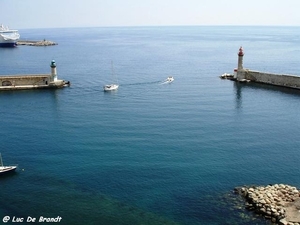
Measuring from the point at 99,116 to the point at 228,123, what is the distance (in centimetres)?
2040

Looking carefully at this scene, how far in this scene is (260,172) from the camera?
126 feet

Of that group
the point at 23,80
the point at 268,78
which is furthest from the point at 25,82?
the point at 268,78

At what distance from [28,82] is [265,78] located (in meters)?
53.8

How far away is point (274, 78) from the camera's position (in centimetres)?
8438

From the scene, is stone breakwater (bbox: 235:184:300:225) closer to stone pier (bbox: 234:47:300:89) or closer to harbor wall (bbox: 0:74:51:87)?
stone pier (bbox: 234:47:300:89)

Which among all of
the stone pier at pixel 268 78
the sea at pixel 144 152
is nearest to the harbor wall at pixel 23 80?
the sea at pixel 144 152

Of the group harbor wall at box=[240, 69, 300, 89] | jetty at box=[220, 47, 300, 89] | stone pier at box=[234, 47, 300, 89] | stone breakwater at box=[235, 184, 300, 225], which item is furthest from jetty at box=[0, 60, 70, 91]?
stone breakwater at box=[235, 184, 300, 225]

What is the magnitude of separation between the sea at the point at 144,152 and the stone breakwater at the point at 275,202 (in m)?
0.99

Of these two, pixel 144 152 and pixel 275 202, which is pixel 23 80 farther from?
pixel 275 202

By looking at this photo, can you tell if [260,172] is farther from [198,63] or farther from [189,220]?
[198,63]

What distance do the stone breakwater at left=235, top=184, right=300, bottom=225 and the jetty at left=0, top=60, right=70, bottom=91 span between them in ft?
188

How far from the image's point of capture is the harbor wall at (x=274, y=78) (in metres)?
79.9

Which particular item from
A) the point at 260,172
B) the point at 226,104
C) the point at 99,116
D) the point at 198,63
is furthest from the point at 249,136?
the point at 198,63

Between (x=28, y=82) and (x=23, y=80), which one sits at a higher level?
(x=23, y=80)
